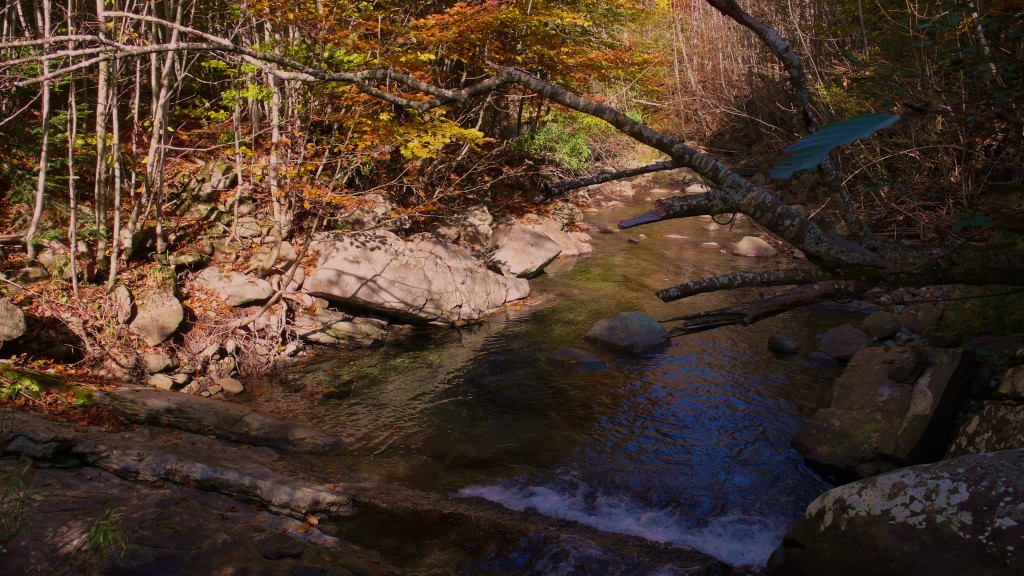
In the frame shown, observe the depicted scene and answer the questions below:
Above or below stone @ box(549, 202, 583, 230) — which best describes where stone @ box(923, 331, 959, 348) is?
above

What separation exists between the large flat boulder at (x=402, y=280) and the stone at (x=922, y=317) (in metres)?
6.20

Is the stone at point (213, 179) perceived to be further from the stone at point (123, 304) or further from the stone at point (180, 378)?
the stone at point (180, 378)

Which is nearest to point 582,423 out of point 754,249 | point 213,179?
point 213,179

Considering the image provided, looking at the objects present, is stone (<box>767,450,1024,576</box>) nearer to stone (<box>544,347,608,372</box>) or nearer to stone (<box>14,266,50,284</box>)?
stone (<box>544,347,608,372</box>)

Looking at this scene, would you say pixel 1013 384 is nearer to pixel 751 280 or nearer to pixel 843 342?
pixel 843 342

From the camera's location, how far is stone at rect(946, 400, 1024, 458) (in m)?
5.07

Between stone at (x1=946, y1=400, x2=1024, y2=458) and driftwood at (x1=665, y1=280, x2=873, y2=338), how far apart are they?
10.5ft

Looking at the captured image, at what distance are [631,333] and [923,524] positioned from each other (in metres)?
5.64

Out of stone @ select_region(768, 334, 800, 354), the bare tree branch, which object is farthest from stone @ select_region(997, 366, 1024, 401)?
the bare tree branch

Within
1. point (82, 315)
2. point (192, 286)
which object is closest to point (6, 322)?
point (82, 315)

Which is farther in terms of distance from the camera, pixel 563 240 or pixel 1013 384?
pixel 563 240

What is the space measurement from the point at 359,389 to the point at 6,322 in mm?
3714

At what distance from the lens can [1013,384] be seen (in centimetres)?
539

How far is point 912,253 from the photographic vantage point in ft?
9.23
